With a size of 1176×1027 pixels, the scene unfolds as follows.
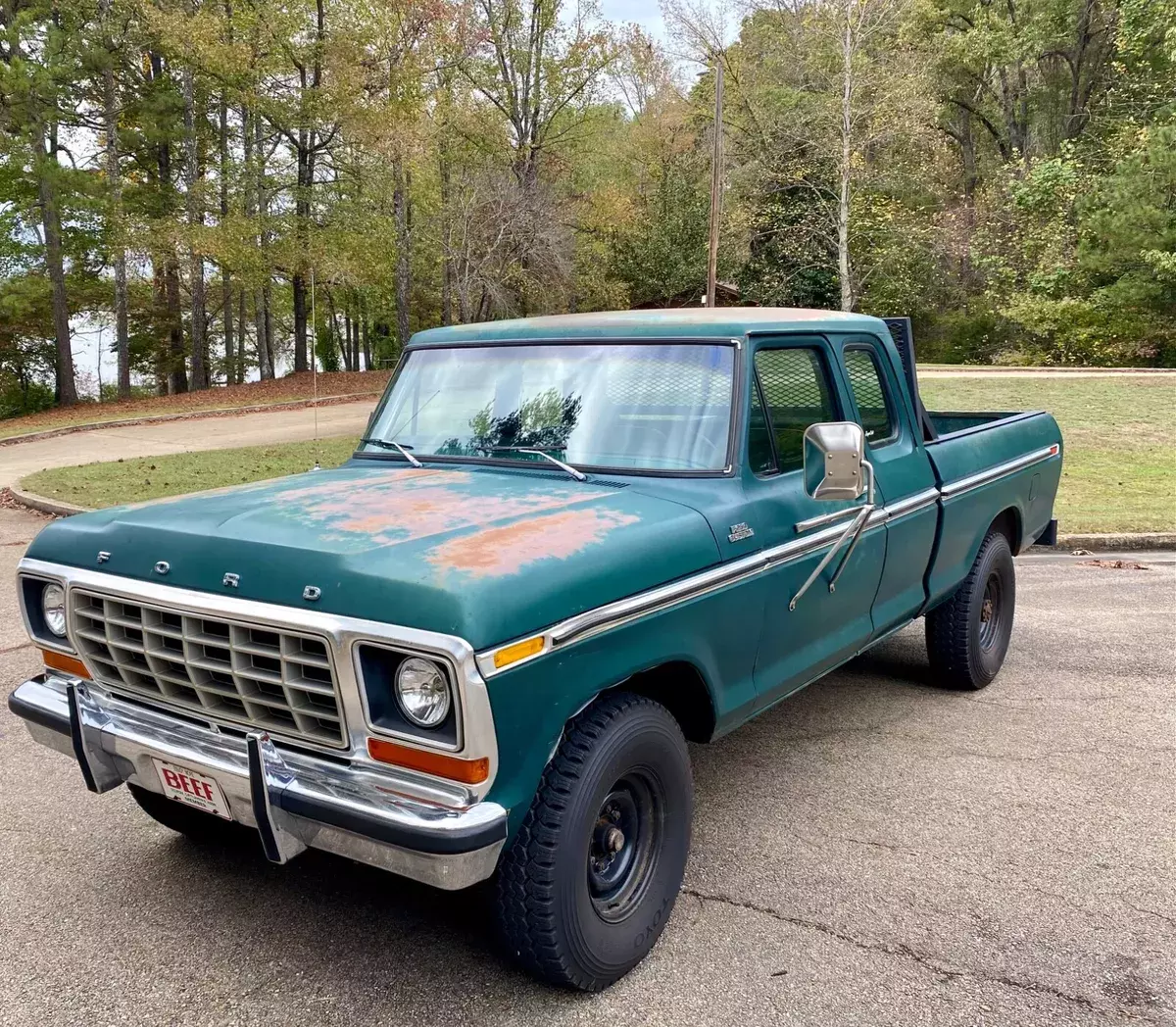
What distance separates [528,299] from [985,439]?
27.7 meters

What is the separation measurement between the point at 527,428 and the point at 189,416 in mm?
19490

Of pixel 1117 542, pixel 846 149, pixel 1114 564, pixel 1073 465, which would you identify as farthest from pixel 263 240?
pixel 1114 564

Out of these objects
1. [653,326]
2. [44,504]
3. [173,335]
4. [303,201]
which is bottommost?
[44,504]

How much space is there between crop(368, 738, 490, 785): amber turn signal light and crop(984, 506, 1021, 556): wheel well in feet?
12.6

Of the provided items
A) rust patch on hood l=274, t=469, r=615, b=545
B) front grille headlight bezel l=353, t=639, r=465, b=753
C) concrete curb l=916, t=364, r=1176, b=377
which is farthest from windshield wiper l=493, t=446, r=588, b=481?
concrete curb l=916, t=364, r=1176, b=377

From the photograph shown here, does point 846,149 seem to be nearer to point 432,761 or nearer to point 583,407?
point 583,407

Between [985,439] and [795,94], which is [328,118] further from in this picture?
[985,439]

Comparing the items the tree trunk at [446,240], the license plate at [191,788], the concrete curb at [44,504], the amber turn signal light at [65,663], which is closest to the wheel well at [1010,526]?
the license plate at [191,788]

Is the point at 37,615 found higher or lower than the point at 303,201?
lower

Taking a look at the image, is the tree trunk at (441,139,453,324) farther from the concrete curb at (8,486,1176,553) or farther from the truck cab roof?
the truck cab roof

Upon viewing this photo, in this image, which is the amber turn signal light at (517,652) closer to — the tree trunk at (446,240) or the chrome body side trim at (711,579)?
the chrome body side trim at (711,579)

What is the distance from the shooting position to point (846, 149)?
2964 cm

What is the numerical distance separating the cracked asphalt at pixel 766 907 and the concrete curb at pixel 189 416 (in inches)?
565

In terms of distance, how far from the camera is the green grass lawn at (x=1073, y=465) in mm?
10102
